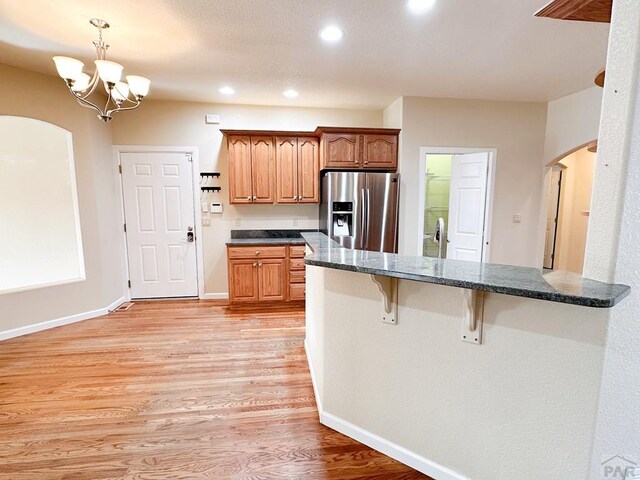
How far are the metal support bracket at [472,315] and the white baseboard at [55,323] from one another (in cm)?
422

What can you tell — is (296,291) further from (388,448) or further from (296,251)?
(388,448)

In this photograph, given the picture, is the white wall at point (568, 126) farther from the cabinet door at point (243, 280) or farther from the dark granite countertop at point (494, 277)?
the cabinet door at point (243, 280)

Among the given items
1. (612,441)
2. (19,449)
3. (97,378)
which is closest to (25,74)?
(97,378)

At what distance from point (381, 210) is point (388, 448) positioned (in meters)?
2.78

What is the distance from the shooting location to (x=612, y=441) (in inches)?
46.3

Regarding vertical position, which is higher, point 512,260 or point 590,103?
point 590,103

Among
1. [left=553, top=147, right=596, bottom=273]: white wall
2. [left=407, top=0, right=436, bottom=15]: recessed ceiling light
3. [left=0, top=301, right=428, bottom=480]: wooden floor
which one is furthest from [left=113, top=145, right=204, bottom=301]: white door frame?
[left=553, top=147, right=596, bottom=273]: white wall

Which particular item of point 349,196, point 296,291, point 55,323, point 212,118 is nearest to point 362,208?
point 349,196

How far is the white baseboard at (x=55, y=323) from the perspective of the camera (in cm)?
331

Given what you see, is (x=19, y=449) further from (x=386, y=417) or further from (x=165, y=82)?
(x=165, y=82)

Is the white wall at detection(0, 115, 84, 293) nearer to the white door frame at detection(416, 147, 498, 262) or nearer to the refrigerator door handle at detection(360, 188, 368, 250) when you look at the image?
the refrigerator door handle at detection(360, 188, 368, 250)

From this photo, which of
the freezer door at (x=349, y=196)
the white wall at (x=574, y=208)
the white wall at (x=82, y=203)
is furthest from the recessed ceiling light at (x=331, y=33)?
the white wall at (x=574, y=208)

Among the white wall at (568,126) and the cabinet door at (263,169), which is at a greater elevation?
the white wall at (568,126)

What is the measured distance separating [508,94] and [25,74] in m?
5.31
